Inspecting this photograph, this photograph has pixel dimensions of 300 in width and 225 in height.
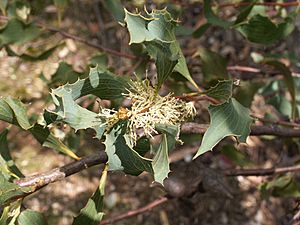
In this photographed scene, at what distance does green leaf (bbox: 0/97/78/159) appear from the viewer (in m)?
1.16

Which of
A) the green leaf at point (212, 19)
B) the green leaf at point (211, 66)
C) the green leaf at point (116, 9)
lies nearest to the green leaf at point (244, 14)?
the green leaf at point (212, 19)

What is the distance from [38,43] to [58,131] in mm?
1153

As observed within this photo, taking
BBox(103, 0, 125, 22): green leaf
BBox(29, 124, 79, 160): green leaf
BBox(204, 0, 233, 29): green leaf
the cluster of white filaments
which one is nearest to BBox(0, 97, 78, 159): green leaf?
BBox(29, 124, 79, 160): green leaf

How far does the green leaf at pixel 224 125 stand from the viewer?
1081 mm

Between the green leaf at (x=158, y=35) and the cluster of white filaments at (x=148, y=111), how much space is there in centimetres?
5

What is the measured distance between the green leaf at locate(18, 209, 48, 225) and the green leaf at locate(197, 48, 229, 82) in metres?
0.77

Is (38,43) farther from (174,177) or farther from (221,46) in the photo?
(174,177)

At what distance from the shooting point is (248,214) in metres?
2.37

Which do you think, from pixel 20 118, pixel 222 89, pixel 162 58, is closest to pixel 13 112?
pixel 20 118

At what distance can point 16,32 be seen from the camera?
182cm

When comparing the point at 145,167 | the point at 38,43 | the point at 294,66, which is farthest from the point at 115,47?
the point at 145,167

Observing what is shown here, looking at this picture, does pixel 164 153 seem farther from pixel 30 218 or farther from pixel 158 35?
pixel 30 218

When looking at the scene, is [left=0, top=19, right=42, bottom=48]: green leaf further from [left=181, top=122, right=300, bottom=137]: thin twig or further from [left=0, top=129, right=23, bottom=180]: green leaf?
[left=181, top=122, right=300, bottom=137]: thin twig

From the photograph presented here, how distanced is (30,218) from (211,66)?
820 millimetres
